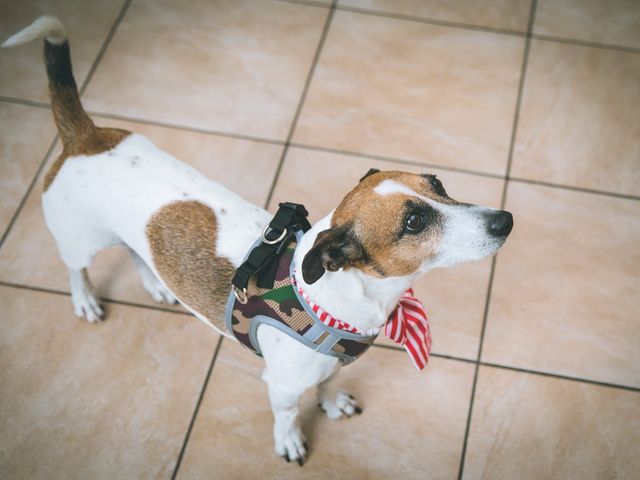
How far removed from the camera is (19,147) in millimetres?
2746

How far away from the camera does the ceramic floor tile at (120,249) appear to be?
7.91 ft

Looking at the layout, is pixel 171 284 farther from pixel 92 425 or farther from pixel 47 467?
pixel 47 467

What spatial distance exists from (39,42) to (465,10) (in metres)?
2.24

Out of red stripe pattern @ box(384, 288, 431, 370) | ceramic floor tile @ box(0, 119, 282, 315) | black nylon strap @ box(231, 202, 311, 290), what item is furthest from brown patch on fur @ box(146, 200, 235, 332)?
Answer: ceramic floor tile @ box(0, 119, 282, 315)

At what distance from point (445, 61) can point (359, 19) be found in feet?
1.73

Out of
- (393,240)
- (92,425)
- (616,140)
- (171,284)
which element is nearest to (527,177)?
(616,140)

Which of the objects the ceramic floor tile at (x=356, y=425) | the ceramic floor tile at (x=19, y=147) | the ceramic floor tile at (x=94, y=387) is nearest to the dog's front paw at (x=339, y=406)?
the ceramic floor tile at (x=356, y=425)

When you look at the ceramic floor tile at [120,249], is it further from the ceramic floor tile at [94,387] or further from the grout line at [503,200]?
the grout line at [503,200]

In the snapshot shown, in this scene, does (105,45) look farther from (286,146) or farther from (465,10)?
(465,10)

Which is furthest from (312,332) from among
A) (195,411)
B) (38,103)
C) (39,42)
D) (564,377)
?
(39,42)

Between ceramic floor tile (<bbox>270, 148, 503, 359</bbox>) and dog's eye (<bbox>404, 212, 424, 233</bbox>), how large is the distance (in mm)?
950

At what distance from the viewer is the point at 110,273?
8.01 ft

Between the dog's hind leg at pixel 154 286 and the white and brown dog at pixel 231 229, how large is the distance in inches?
13.5

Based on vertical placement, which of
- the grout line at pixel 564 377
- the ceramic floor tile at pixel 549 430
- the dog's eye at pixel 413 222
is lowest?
the ceramic floor tile at pixel 549 430
